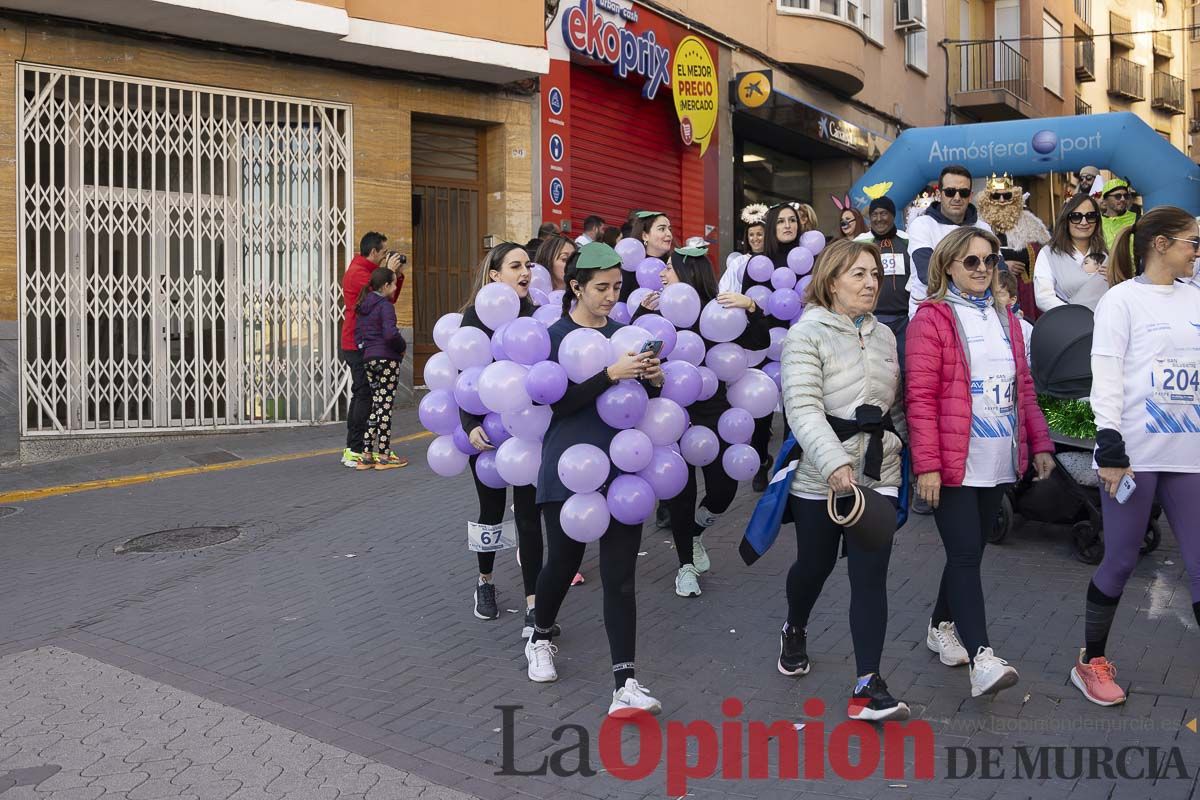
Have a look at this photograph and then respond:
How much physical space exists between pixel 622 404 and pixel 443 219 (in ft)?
32.3

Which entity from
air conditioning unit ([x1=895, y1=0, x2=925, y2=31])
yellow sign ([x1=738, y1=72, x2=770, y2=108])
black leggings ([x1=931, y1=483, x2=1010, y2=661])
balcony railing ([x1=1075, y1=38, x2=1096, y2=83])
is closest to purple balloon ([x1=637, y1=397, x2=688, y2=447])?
black leggings ([x1=931, y1=483, x2=1010, y2=661])

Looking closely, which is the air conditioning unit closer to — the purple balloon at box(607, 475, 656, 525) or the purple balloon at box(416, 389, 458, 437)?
the purple balloon at box(416, 389, 458, 437)

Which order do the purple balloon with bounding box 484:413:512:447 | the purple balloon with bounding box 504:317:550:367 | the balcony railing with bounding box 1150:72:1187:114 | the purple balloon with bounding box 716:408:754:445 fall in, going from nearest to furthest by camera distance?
the purple balloon with bounding box 504:317:550:367 → the purple balloon with bounding box 484:413:512:447 → the purple balloon with bounding box 716:408:754:445 → the balcony railing with bounding box 1150:72:1187:114

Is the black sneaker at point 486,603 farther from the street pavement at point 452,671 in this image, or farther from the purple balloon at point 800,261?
the purple balloon at point 800,261

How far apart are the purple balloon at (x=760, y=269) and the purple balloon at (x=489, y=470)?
221 cm

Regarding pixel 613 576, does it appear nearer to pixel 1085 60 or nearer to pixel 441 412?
pixel 441 412

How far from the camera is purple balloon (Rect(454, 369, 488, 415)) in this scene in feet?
16.1

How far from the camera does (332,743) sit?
13.4ft

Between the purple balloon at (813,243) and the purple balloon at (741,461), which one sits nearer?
the purple balloon at (741,461)

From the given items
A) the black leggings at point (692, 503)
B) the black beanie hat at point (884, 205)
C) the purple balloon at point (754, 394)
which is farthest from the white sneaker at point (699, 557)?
the black beanie hat at point (884, 205)

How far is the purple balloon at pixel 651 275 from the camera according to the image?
18.6 ft

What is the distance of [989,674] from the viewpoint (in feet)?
13.5

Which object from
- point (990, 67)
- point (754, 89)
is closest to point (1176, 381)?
point (754, 89)

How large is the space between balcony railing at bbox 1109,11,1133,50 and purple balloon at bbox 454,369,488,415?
109 ft
